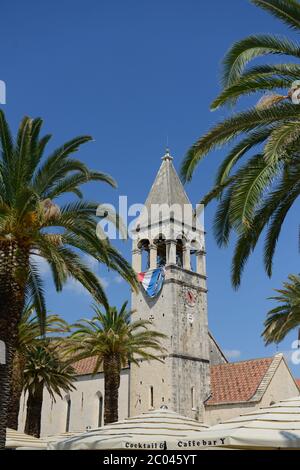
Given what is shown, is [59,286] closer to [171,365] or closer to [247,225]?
[247,225]

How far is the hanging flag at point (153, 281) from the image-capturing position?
4194 centimetres

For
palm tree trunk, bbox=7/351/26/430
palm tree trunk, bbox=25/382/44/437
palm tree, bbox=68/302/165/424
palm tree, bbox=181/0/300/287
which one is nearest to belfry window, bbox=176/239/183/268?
palm tree, bbox=68/302/165/424

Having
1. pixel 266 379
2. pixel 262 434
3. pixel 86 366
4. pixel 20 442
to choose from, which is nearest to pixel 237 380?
pixel 266 379

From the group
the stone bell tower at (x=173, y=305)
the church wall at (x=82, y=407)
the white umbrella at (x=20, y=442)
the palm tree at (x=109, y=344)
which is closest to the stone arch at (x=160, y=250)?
the stone bell tower at (x=173, y=305)

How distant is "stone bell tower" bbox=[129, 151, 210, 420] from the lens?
39.5 metres

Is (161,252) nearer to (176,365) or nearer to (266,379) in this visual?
(176,365)

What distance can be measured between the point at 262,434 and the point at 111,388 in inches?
717

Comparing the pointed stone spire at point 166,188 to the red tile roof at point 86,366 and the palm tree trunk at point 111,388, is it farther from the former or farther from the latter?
the palm tree trunk at point 111,388

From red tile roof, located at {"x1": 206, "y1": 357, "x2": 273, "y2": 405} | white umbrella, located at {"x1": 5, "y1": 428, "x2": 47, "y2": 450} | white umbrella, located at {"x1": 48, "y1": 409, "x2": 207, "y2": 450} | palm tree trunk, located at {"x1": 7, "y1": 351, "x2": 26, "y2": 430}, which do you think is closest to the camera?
white umbrella, located at {"x1": 48, "y1": 409, "x2": 207, "y2": 450}

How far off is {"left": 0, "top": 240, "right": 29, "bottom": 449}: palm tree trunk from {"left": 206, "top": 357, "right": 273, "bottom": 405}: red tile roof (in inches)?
1044

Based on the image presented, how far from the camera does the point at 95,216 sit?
16438mm

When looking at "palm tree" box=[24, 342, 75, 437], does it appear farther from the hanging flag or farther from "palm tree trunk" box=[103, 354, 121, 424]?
the hanging flag

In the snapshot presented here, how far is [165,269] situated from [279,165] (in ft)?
102
